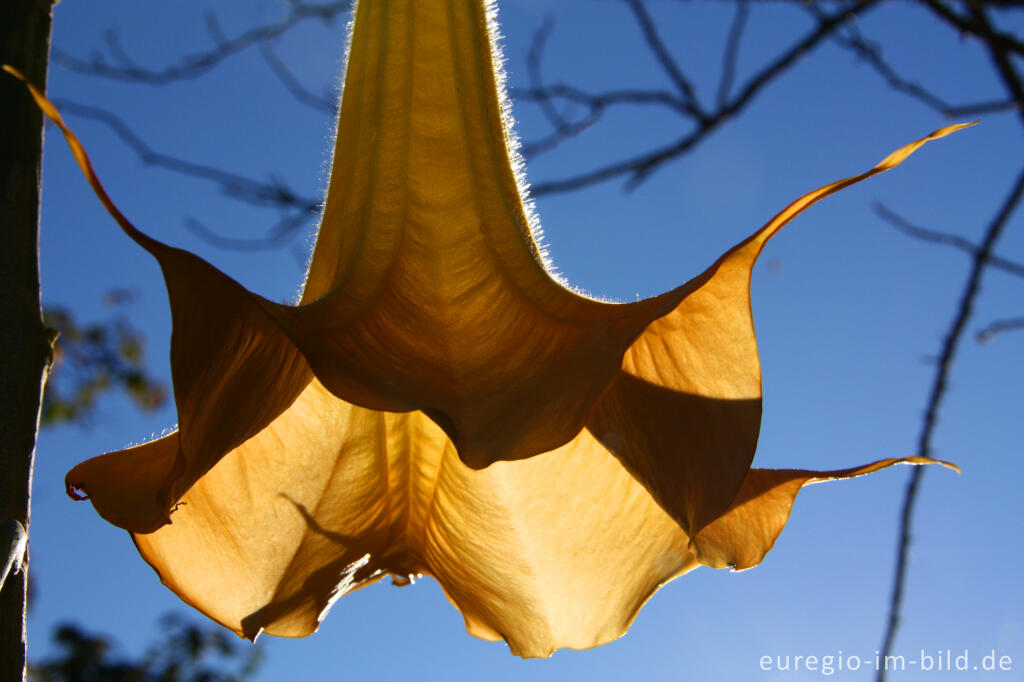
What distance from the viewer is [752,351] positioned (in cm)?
51

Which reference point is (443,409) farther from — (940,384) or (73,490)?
(940,384)

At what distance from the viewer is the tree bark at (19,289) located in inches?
18.7

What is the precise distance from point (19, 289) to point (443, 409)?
28 cm

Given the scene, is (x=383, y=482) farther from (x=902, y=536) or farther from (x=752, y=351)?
(x=902, y=536)

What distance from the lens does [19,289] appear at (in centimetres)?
55

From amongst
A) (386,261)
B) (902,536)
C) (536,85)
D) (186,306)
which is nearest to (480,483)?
(386,261)

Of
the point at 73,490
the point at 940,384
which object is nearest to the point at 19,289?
the point at 73,490

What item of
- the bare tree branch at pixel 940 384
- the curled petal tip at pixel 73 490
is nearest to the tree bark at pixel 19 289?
the curled petal tip at pixel 73 490

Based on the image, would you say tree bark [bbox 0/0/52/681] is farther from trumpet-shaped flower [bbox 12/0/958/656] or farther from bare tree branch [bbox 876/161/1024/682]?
bare tree branch [bbox 876/161/1024/682]

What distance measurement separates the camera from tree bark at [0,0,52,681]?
0.48 metres

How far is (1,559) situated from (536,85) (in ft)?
5.66

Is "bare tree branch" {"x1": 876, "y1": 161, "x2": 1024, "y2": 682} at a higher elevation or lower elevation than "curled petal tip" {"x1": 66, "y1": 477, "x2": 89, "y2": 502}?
higher

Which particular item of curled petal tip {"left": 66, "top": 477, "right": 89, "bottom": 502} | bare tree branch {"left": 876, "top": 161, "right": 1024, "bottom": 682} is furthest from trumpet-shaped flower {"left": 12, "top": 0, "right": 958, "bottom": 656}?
bare tree branch {"left": 876, "top": 161, "right": 1024, "bottom": 682}

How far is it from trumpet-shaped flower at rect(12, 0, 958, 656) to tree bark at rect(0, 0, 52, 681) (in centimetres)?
5
